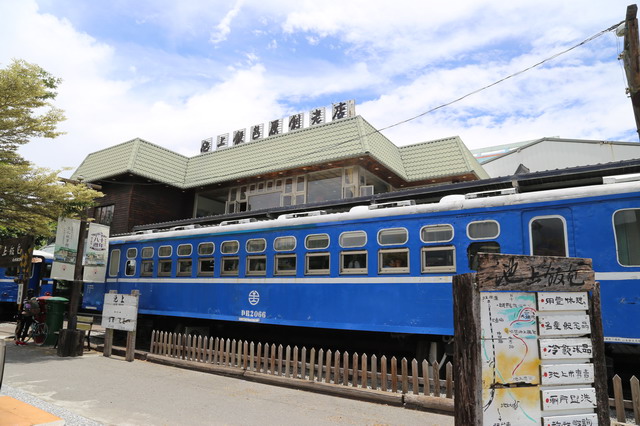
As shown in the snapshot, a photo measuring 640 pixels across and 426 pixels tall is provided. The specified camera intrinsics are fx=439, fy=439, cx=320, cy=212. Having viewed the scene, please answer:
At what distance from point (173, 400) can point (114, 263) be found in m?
8.37

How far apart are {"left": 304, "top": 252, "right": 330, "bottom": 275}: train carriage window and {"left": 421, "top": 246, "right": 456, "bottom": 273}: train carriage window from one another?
2.04m

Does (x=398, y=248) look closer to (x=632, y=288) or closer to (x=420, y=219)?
(x=420, y=219)

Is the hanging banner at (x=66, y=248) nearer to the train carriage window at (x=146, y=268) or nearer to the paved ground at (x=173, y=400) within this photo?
the train carriage window at (x=146, y=268)

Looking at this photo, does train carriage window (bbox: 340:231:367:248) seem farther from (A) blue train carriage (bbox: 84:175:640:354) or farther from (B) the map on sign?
(B) the map on sign

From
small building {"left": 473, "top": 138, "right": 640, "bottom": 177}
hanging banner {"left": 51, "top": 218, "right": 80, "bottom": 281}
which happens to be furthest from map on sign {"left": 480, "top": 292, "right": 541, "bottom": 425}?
small building {"left": 473, "top": 138, "right": 640, "bottom": 177}

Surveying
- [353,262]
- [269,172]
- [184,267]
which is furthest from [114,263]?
[353,262]

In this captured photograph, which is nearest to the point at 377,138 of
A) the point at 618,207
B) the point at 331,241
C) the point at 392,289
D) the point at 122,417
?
the point at 331,241

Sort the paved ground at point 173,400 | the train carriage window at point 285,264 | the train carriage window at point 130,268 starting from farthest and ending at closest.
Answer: the train carriage window at point 130,268
the train carriage window at point 285,264
the paved ground at point 173,400

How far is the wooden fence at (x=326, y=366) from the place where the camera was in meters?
6.59

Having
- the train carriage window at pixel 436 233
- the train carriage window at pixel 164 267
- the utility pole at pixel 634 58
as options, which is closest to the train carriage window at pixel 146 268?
the train carriage window at pixel 164 267

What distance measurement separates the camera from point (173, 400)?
6.75m

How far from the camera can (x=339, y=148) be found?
15.1 meters

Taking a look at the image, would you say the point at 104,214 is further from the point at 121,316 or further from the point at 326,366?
the point at 326,366

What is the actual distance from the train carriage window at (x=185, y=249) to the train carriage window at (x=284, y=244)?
9.90 feet
